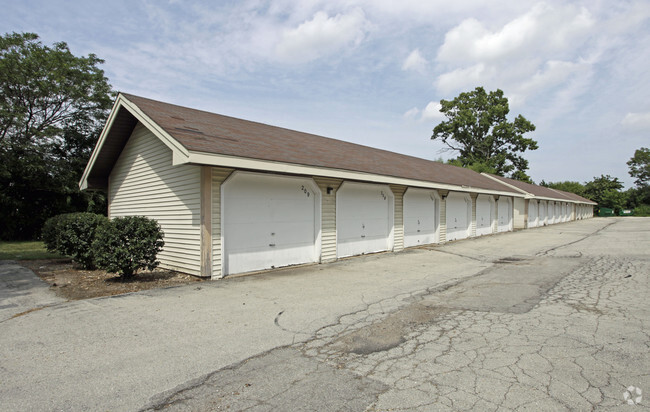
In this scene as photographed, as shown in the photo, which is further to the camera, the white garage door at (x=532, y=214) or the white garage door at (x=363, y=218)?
the white garage door at (x=532, y=214)

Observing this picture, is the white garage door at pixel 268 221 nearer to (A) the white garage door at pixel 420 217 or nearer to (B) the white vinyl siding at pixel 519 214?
(A) the white garage door at pixel 420 217

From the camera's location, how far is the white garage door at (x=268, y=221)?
8078 millimetres

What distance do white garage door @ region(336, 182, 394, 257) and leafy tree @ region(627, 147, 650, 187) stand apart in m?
87.2

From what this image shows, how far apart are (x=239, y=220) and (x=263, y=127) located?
5.23 metres

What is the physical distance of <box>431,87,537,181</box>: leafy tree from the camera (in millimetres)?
50938

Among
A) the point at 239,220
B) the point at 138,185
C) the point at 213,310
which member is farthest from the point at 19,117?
the point at 213,310

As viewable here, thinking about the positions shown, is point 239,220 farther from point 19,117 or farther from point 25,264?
point 19,117

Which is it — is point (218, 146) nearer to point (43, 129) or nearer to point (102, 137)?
point (102, 137)

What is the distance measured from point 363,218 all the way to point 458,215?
7.63 meters

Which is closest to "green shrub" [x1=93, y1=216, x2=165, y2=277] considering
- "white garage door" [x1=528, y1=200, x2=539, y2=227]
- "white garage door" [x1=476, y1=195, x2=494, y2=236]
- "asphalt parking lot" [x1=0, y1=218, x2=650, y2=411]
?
"asphalt parking lot" [x1=0, y1=218, x2=650, y2=411]

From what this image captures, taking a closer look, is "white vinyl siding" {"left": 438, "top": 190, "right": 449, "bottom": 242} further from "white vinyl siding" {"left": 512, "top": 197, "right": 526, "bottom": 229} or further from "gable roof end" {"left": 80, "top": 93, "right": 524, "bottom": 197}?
"white vinyl siding" {"left": 512, "top": 197, "right": 526, "bottom": 229}

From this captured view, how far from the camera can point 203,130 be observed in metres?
8.56

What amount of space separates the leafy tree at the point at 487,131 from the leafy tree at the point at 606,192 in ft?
75.0

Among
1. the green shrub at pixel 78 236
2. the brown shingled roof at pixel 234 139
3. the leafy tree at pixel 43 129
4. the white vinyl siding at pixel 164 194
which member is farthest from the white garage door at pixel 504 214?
the leafy tree at pixel 43 129
